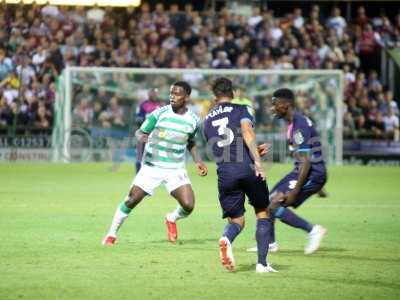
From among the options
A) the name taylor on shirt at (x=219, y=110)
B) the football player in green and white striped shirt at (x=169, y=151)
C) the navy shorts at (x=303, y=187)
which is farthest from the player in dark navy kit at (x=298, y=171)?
the football player in green and white striped shirt at (x=169, y=151)

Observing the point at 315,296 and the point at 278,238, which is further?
the point at 278,238

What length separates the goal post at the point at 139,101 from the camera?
29516 millimetres

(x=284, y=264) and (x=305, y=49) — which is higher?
(x=305, y=49)

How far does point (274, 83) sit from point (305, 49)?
2605 mm

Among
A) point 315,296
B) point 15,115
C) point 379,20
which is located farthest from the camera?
point 379,20

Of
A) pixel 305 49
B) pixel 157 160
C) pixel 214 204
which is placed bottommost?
pixel 214 204

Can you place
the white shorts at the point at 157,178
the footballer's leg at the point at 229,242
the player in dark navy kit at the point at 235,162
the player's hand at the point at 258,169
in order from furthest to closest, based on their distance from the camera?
1. the white shorts at the point at 157,178
2. the player in dark navy kit at the point at 235,162
3. the player's hand at the point at 258,169
4. the footballer's leg at the point at 229,242

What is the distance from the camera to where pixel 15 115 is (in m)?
29.2

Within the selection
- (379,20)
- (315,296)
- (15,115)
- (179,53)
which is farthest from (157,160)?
(379,20)

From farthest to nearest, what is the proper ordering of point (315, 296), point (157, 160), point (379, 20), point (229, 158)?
point (379, 20), point (157, 160), point (229, 158), point (315, 296)

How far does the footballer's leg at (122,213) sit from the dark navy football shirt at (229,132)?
94.3 inches

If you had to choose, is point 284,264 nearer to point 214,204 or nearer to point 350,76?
point 214,204

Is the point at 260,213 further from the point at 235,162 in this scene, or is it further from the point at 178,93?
the point at 178,93

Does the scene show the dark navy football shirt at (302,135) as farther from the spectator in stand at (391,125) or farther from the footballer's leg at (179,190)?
the spectator in stand at (391,125)
